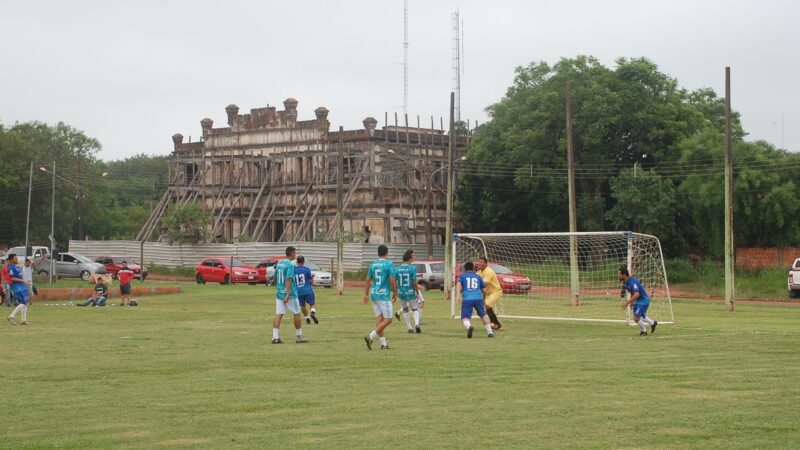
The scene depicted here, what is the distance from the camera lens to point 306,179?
8675 cm

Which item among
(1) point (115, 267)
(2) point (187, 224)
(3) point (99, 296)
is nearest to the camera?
(3) point (99, 296)

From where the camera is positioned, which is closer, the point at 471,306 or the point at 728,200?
the point at 471,306

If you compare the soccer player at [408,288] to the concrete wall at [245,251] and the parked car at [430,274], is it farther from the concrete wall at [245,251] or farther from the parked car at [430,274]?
the concrete wall at [245,251]

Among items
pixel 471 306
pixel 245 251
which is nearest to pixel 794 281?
pixel 471 306

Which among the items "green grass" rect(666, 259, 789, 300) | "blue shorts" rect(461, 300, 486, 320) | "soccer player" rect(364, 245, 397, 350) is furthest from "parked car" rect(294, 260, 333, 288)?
"soccer player" rect(364, 245, 397, 350)

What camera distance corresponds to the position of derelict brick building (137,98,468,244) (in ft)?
270

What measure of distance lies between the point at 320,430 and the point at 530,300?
3095 cm

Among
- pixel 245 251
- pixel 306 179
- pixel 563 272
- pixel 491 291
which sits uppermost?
pixel 306 179

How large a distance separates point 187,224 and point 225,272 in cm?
1777

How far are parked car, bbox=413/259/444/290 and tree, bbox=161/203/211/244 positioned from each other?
30111 mm

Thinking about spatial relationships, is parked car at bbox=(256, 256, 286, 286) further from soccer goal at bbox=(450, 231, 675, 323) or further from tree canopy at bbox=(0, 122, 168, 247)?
tree canopy at bbox=(0, 122, 168, 247)

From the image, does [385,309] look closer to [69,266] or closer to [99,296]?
[99,296]

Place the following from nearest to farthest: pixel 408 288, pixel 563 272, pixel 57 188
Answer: pixel 408 288, pixel 563 272, pixel 57 188

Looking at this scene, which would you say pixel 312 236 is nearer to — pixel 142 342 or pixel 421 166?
pixel 421 166
